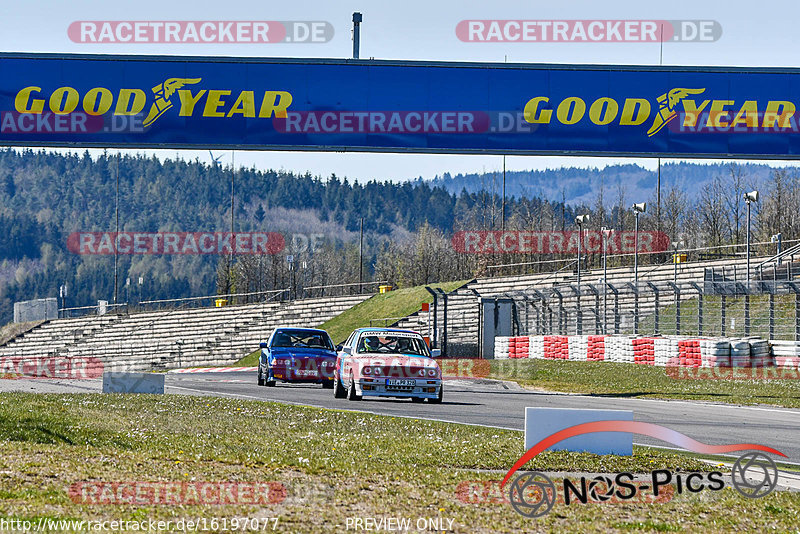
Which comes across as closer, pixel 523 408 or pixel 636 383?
pixel 523 408

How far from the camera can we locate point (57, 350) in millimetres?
69500

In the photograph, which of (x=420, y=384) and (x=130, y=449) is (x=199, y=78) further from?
(x=130, y=449)

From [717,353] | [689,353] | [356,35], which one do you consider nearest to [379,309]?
[689,353]

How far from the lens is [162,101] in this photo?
961 inches

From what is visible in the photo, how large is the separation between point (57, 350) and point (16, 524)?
2583 inches

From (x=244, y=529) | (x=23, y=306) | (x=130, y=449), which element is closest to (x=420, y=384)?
(x=130, y=449)

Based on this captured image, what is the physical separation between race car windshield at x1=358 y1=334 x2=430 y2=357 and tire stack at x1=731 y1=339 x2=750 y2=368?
14.7 meters

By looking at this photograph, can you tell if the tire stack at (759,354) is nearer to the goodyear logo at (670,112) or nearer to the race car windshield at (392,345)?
the goodyear logo at (670,112)

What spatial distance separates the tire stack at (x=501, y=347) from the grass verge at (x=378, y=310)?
15289 mm

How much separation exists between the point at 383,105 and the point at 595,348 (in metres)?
18.6

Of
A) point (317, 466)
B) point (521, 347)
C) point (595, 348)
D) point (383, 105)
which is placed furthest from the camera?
point (521, 347)

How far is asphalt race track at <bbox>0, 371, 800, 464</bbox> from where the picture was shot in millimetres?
15969

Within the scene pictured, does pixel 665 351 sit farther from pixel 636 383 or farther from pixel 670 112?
pixel 670 112

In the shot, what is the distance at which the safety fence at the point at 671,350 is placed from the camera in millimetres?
33000
